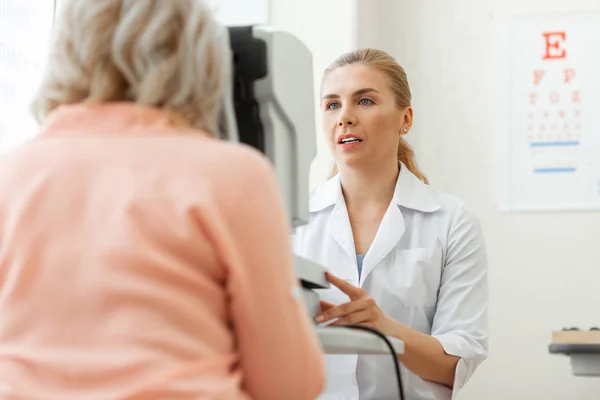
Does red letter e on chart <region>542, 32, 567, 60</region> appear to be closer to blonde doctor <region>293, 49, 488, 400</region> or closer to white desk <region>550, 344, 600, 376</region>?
blonde doctor <region>293, 49, 488, 400</region>

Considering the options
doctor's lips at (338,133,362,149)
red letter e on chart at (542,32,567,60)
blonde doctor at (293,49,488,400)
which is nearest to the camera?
blonde doctor at (293,49,488,400)

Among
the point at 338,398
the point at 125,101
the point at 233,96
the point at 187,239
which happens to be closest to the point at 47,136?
the point at 125,101

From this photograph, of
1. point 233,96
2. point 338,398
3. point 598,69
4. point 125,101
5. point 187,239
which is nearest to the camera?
point 187,239

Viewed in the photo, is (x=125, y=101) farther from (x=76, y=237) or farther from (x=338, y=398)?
(x=338, y=398)

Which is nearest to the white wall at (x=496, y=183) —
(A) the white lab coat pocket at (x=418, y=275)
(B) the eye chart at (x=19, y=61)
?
(A) the white lab coat pocket at (x=418, y=275)

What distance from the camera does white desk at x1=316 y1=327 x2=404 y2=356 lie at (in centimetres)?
122

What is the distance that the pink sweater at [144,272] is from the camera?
86 centimetres

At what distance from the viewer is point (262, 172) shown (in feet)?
2.97

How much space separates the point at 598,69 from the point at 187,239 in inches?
97.9

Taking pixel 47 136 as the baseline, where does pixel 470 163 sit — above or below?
below

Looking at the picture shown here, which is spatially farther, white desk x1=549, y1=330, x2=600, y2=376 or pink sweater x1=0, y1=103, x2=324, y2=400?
white desk x1=549, y1=330, x2=600, y2=376

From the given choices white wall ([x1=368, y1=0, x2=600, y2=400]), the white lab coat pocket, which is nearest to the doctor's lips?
the white lab coat pocket

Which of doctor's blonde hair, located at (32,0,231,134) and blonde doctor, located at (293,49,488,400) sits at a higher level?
doctor's blonde hair, located at (32,0,231,134)

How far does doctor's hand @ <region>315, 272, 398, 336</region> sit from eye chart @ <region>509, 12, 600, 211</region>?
1616mm
